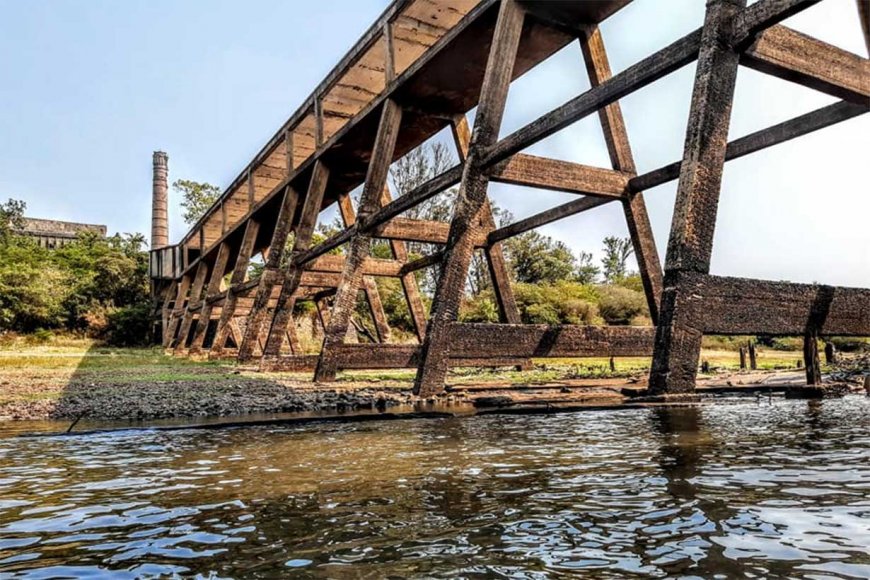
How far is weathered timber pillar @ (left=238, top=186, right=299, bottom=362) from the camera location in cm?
1220

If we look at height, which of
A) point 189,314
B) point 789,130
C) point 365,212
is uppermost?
point 789,130

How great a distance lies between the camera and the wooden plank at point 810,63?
4.02 metres

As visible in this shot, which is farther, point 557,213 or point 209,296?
point 209,296

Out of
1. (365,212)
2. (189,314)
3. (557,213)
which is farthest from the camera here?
(189,314)

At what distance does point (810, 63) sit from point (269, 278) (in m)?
10.2

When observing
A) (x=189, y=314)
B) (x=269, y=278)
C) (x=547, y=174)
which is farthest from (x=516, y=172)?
(x=189, y=314)

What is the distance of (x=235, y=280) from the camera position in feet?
49.0

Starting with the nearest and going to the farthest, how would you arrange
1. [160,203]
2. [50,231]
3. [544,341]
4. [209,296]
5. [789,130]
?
[789,130] < [544,341] < [209,296] < [160,203] < [50,231]

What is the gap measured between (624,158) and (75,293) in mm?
30237

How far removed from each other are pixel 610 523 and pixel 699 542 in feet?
0.85

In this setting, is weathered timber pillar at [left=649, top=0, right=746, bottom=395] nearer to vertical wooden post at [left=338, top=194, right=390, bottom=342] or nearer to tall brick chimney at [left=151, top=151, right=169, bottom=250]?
vertical wooden post at [left=338, top=194, right=390, bottom=342]

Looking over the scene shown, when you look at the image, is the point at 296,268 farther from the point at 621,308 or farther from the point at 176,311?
the point at 621,308

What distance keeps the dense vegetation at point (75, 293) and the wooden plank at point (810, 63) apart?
30564 millimetres

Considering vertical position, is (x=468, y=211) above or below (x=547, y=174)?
below
